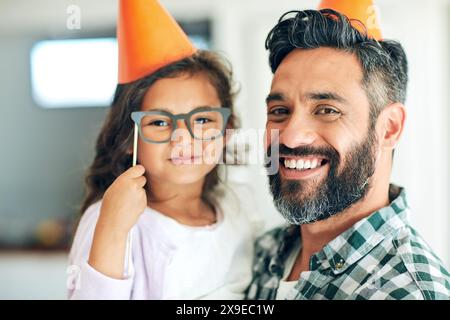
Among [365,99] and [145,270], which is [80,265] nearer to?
[145,270]

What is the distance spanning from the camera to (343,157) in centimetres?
55

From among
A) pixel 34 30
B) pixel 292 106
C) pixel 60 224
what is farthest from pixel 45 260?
pixel 292 106

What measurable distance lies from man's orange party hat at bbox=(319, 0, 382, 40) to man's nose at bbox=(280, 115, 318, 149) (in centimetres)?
12

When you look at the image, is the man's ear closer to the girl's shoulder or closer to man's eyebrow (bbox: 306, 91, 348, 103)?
man's eyebrow (bbox: 306, 91, 348, 103)

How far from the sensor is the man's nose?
55cm

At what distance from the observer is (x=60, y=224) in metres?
1.12

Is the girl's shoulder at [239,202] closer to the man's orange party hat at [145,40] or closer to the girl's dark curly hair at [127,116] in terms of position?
the girl's dark curly hair at [127,116]

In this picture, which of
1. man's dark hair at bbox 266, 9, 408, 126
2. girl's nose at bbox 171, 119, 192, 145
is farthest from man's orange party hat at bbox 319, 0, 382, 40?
girl's nose at bbox 171, 119, 192, 145

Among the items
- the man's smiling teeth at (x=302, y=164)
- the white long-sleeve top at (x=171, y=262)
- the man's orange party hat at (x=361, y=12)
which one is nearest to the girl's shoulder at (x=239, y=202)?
the white long-sleeve top at (x=171, y=262)

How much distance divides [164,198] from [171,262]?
0.08 meters

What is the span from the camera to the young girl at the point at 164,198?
573 mm

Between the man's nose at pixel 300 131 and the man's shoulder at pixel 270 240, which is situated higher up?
the man's nose at pixel 300 131
